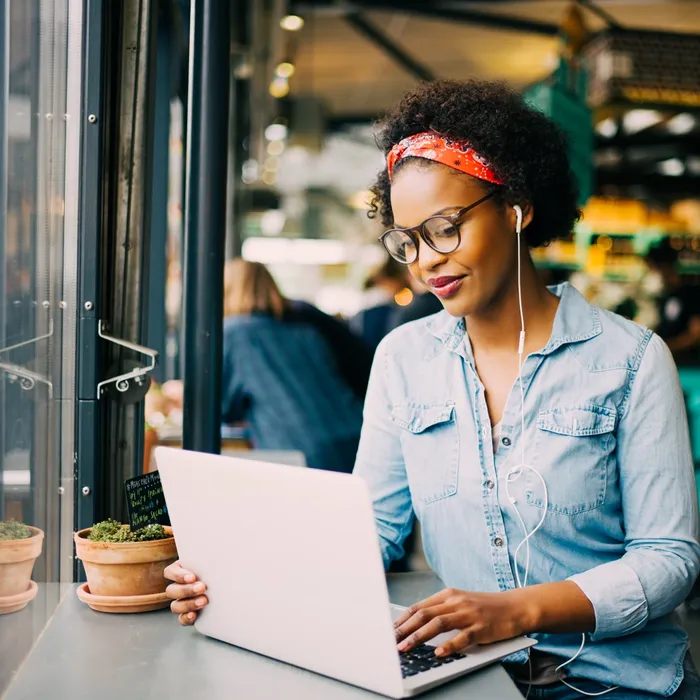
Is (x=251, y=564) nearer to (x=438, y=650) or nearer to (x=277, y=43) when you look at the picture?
(x=438, y=650)

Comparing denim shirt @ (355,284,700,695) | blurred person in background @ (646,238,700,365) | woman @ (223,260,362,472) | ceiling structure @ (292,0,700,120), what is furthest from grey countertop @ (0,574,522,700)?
blurred person in background @ (646,238,700,365)

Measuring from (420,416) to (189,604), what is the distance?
1.96 feet

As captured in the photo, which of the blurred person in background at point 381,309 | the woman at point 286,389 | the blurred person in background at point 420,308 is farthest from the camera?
the blurred person in background at point 381,309

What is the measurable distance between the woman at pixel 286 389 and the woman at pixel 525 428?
2110mm

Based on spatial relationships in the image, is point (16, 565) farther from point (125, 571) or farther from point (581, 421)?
point (581, 421)

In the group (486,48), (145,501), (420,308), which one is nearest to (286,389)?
(420,308)

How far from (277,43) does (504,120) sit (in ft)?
16.7

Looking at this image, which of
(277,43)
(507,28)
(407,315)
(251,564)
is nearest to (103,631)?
(251,564)

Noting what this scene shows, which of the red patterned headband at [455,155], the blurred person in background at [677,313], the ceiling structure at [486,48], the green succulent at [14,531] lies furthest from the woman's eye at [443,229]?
the blurred person in background at [677,313]

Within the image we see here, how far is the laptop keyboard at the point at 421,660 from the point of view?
128cm

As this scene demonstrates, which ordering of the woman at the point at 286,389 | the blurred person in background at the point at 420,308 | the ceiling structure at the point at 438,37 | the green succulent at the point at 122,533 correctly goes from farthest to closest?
the ceiling structure at the point at 438,37, the blurred person in background at the point at 420,308, the woman at the point at 286,389, the green succulent at the point at 122,533

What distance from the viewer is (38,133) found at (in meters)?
1.58

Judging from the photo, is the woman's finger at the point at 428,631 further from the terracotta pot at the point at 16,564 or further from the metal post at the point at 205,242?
the metal post at the point at 205,242

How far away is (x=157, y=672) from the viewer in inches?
52.2
